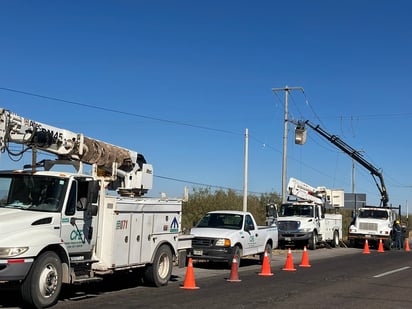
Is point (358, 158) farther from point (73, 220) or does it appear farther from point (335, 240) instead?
point (73, 220)

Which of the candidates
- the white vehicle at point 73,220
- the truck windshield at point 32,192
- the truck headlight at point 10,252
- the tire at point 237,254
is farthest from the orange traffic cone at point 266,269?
the truck headlight at point 10,252

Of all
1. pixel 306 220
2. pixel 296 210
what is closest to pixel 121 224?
pixel 306 220

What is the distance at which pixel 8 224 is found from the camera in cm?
894

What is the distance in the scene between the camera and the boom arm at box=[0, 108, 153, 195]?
34.3 feet

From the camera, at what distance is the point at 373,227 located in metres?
33.2

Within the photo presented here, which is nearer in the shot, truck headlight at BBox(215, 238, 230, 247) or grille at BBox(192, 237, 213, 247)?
truck headlight at BBox(215, 238, 230, 247)

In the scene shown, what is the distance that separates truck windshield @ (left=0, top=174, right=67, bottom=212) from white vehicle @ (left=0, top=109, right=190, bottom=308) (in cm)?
2

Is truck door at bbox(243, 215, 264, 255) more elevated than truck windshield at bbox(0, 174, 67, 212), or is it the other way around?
truck windshield at bbox(0, 174, 67, 212)

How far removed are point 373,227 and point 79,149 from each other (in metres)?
25.1

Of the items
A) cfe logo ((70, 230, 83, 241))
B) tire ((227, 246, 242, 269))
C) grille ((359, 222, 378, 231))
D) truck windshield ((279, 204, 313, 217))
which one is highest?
truck windshield ((279, 204, 313, 217))

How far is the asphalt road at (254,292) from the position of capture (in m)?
10.4

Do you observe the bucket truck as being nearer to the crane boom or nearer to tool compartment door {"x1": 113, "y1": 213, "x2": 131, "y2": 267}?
the crane boom

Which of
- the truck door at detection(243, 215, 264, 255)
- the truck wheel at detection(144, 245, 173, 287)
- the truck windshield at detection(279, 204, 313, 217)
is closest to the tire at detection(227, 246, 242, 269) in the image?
the truck door at detection(243, 215, 264, 255)

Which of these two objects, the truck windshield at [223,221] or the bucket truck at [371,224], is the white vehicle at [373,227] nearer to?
the bucket truck at [371,224]
